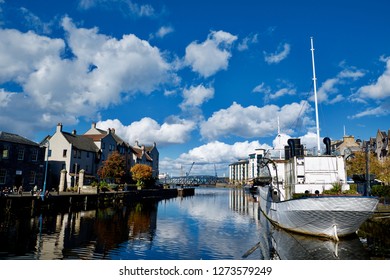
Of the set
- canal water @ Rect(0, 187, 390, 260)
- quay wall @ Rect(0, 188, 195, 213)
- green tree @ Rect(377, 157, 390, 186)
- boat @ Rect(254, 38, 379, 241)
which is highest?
green tree @ Rect(377, 157, 390, 186)

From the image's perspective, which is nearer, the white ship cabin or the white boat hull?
the white boat hull

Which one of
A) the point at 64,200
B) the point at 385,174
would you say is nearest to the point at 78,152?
the point at 64,200

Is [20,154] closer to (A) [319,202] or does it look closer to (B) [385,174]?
(A) [319,202]

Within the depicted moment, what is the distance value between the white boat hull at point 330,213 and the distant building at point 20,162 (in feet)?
134

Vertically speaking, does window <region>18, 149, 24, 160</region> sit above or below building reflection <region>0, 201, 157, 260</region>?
above

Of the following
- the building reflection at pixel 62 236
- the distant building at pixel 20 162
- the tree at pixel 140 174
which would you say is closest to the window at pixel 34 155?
the distant building at pixel 20 162

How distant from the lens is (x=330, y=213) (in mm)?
18672

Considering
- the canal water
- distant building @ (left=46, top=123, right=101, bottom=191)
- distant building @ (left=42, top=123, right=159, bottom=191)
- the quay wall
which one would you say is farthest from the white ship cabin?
distant building @ (left=46, top=123, right=101, bottom=191)

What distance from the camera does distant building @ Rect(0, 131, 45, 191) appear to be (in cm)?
4253

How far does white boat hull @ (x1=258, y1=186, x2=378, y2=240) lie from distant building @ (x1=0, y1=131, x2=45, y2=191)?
1604 inches

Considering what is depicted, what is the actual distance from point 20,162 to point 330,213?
44116 mm

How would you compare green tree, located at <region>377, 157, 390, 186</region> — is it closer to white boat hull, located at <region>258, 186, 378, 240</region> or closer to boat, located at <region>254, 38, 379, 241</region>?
boat, located at <region>254, 38, 379, 241</region>
